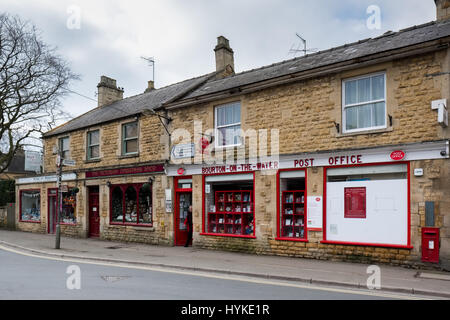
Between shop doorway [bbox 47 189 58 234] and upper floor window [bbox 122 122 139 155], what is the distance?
6.61 metres

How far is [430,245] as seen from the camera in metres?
9.62

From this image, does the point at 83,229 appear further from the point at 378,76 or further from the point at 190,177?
the point at 378,76

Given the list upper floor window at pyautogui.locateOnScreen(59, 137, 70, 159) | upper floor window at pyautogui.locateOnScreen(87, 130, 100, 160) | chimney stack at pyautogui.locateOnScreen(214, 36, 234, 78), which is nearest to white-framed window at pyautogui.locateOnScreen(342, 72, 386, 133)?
chimney stack at pyautogui.locateOnScreen(214, 36, 234, 78)

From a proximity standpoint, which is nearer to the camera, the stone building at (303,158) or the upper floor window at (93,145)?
the stone building at (303,158)

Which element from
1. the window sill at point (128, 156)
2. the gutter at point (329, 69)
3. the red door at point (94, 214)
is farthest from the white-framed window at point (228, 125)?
the red door at point (94, 214)

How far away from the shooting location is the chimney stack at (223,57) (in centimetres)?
1816

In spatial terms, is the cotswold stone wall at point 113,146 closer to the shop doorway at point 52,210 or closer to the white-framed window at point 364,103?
the shop doorway at point 52,210

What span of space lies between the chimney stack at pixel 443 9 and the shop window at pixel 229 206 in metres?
7.80

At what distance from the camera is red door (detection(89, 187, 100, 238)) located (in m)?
19.0

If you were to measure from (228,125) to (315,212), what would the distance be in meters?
4.53

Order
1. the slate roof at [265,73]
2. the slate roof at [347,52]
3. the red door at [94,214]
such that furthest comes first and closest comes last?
the red door at [94,214]
the slate roof at [265,73]
the slate roof at [347,52]

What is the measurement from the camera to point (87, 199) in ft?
63.5

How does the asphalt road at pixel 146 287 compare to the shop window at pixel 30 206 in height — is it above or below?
below
